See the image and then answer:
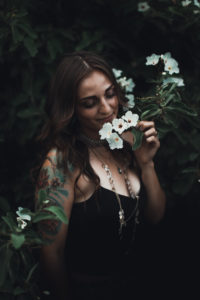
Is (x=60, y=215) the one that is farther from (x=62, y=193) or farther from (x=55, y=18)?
(x=55, y=18)

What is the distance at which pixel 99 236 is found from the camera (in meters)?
1.66

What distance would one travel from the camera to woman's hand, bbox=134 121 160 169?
148cm

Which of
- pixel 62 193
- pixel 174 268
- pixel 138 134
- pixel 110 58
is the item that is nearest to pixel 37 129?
pixel 110 58

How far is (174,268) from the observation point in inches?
76.2

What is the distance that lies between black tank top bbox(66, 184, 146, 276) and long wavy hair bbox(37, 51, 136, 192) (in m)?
0.11

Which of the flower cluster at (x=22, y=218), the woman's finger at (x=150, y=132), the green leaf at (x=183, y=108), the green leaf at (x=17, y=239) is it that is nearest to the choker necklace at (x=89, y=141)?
the woman's finger at (x=150, y=132)

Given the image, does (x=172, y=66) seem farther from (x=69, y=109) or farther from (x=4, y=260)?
(x=4, y=260)

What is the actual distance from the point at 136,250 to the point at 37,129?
97cm

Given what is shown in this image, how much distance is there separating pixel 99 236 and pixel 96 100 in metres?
0.62

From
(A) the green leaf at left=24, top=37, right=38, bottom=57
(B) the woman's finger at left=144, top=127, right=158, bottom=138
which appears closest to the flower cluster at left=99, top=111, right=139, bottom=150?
(B) the woman's finger at left=144, top=127, right=158, bottom=138

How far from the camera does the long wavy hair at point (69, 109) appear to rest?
1.59 metres

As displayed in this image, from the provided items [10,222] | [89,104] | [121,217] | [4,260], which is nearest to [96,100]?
[89,104]

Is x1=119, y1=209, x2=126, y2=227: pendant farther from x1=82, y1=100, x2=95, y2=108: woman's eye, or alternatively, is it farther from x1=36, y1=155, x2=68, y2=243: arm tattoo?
x1=82, y1=100, x2=95, y2=108: woman's eye

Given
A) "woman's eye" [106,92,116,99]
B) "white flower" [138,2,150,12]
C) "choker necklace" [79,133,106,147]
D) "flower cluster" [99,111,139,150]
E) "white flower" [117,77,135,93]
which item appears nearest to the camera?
"flower cluster" [99,111,139,150]
